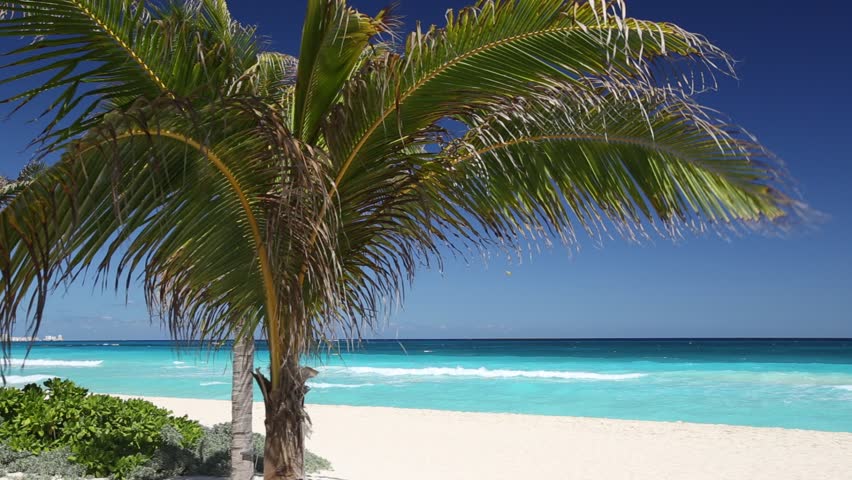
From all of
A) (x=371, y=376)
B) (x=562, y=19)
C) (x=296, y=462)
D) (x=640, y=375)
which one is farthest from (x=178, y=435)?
(x=640, y=375)

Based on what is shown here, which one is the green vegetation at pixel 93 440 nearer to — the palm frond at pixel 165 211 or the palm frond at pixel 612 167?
the palm frond at pixel 165 211

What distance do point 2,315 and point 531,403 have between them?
61.6 ft

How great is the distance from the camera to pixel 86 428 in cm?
642

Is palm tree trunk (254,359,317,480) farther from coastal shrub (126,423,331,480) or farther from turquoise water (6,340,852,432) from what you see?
turquoise water (6,340,852,432)

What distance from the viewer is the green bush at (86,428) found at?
6.13 m

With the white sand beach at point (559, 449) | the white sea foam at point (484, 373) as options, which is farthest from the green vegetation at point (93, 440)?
the white sea foam at point (484, 373)

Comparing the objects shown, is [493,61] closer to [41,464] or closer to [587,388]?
[41,464]

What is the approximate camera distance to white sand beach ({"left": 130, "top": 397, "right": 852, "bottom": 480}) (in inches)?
342

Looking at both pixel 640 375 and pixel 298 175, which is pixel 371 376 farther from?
pixel 298 175

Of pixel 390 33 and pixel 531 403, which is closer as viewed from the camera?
pixel 390 33

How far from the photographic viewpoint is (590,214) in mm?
4035

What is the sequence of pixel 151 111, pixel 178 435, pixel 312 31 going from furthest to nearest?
pixel 178 435 → pixel 312 31 → pixel 151 111

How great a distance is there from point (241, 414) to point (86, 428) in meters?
1.71

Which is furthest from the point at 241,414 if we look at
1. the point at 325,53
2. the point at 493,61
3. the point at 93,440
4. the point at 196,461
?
the point at 493,61
